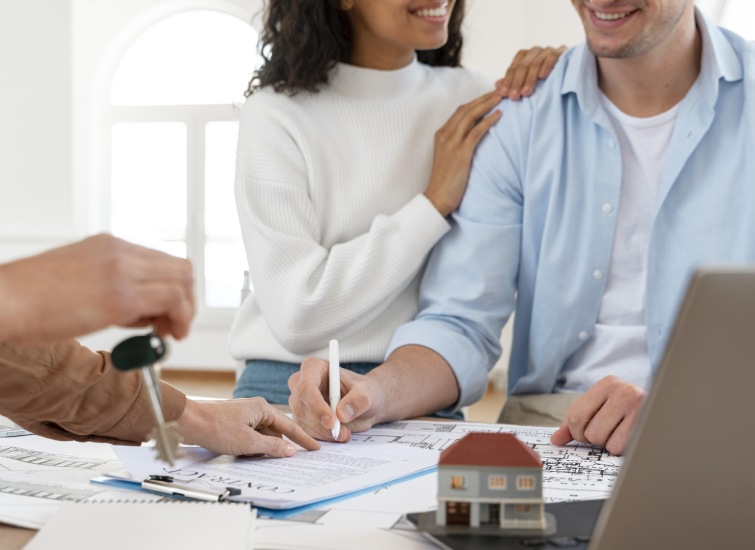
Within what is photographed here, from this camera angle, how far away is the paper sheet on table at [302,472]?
1021 millimetres

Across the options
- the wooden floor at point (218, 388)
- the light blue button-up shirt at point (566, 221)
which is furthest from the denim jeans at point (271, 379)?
the wooden floor at point (218, 388)

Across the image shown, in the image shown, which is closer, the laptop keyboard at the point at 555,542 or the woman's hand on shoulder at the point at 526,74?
the laptop keyboard at the point at 555,542

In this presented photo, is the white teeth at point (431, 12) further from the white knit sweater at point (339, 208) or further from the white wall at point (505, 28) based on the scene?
the white wall at point (505, 28)

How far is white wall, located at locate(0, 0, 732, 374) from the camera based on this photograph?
6.85 m

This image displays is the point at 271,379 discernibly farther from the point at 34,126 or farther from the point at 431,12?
the point at 34,126

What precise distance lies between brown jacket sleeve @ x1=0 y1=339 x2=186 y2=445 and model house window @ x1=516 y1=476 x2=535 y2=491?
1.61ft

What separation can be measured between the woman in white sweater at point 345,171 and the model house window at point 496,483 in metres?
1.02

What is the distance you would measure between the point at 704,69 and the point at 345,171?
2.32ft

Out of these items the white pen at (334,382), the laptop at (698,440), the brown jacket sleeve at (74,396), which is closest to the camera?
the laptop at (698,440)

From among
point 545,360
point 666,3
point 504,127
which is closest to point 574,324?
point 545,360

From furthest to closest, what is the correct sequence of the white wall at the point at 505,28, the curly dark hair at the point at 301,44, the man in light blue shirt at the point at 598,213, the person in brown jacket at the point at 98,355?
the white wall at the point at 505,28 → the curly dark hair at the point at 301,44 → the man in light blue shirt at the point at 598,213 → the person in brown jacket at the point at 98,355

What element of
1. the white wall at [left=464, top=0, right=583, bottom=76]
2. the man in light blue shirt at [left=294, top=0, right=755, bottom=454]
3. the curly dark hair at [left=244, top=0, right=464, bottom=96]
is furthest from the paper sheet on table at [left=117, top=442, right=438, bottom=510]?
the white wall at [left=464, top=0, right=583, bottom=76]

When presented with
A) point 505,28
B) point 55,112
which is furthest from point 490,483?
point 55,112

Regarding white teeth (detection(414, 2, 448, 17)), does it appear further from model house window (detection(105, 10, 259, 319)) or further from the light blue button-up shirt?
model house window (detection(105, 10, 259, 319))
